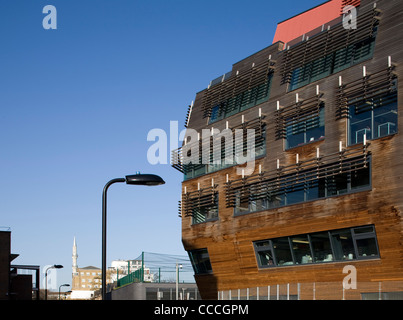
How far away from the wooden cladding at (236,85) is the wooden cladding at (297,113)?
293cm

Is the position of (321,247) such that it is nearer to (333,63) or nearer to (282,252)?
(282,252)

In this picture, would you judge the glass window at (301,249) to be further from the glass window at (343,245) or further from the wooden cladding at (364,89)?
the wooden cladding at (364,89)

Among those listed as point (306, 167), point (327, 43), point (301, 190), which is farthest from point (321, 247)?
point (327, 43)

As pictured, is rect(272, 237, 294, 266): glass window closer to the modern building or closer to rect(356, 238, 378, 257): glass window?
the modern building

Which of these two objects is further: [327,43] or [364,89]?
[327,43]

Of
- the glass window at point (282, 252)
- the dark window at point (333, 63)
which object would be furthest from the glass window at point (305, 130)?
the glass window at point (282, 252)

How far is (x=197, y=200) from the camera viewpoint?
1253 inches

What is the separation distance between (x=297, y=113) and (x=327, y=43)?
11.7 feet

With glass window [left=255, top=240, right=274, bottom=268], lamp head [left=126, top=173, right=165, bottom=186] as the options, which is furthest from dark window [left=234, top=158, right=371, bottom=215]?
lamp head [left=126, top=173, right=165, bottom=186]

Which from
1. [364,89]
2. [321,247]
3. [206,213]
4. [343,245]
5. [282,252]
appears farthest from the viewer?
[206,213]

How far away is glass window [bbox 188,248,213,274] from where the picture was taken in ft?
103

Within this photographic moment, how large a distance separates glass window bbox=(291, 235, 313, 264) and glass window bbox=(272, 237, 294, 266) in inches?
15.2

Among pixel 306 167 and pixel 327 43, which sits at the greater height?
pixel 327 43
